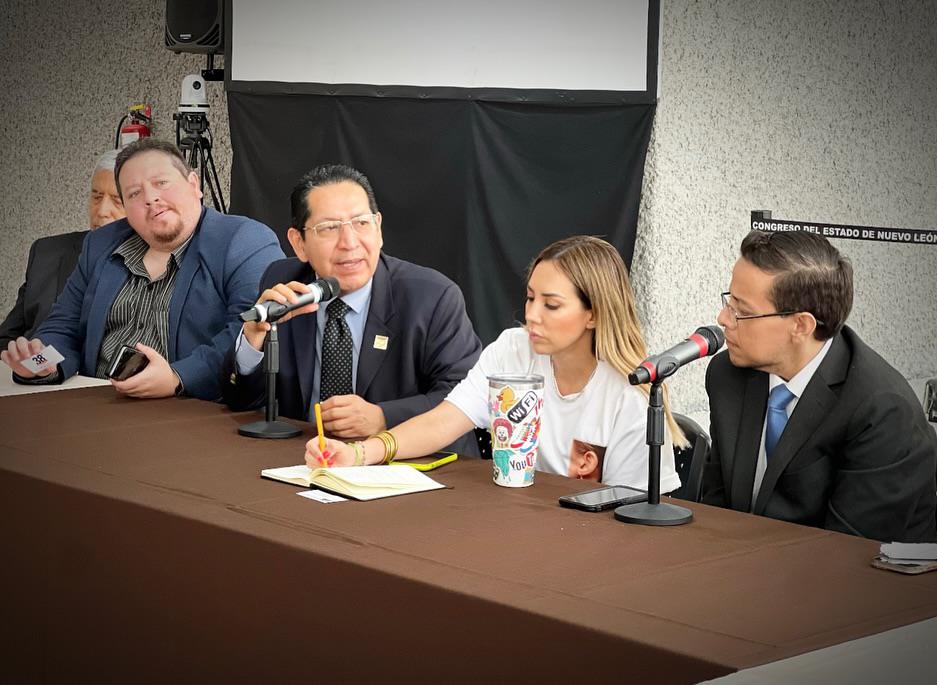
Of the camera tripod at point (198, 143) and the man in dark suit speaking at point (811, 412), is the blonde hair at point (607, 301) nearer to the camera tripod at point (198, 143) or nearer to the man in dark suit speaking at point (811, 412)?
the man in dark suit speaking at point (811, 412)

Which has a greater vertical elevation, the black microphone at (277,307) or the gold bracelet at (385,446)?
the black microphone at (277,307)

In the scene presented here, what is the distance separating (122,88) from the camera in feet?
20.3

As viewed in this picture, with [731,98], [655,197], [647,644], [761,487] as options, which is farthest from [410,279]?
[731,98]

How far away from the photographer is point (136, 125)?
5.89 meters

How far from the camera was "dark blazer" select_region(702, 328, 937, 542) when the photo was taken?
6.17 feet

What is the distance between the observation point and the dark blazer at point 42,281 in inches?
149

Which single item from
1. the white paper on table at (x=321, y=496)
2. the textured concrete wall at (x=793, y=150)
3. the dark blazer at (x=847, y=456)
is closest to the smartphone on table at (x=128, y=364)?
the white paper on table at (x=321, y=496)

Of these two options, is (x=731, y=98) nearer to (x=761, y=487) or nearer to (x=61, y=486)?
(x=761, y=487)

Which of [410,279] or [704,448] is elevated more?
[410,279]

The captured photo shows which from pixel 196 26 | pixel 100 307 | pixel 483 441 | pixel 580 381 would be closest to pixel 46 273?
pixel 100 307

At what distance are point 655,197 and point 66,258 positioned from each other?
210 centimetres

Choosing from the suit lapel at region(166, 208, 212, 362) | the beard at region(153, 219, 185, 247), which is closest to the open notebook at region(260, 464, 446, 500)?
the suit lapel at region(166, 208, 212, 362)

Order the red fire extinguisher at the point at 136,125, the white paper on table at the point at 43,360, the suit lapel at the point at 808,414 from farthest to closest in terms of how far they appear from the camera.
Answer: the red fire extinguisher at the point at 136,125 → the white paper on table at the point at 43,360 → the suit lapel at the point at 808,414

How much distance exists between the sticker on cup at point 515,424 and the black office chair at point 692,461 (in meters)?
0.38
